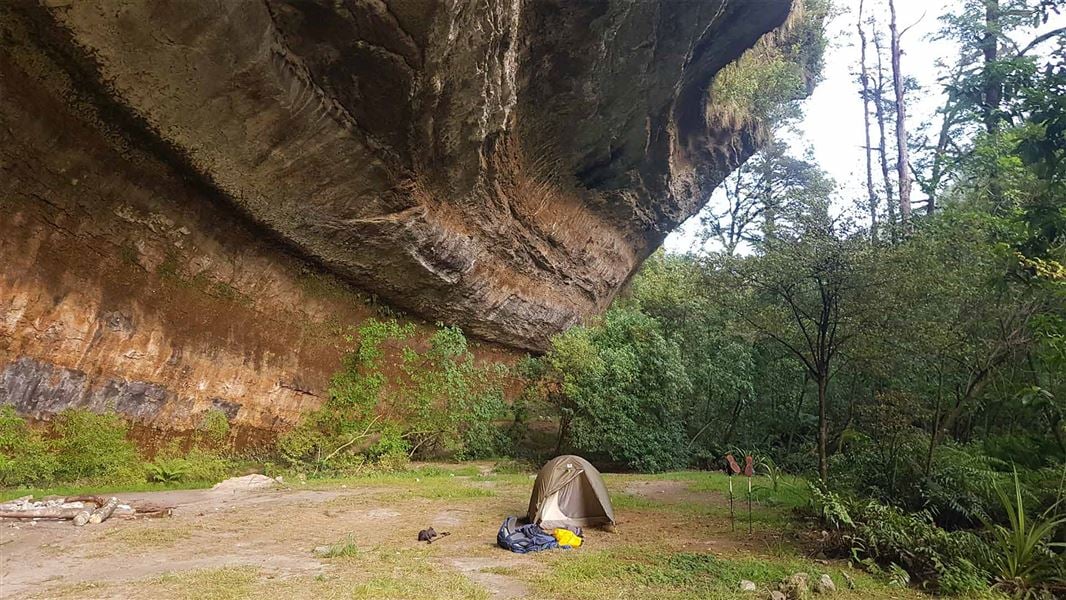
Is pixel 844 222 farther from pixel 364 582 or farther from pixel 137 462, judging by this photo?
pixel 137 462

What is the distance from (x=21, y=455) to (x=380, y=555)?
273 inches

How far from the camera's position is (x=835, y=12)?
2095 cm

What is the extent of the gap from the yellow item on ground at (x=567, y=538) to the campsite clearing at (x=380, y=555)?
0.20 meters

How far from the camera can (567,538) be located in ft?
22.0

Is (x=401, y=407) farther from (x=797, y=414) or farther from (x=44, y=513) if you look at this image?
Result: (x=797, y=414)

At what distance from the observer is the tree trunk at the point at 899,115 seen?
20.1 meters

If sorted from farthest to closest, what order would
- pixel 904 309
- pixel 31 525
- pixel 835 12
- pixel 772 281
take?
pixel 835 12
pixel 772 281
pixel 904 309
pixel 31 525

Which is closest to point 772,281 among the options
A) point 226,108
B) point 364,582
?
point 364,582

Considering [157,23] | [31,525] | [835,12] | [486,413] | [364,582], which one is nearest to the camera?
[364,582]

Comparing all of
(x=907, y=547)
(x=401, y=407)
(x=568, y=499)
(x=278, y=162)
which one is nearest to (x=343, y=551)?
(x=568, y=499)

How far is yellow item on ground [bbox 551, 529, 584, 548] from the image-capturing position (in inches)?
261

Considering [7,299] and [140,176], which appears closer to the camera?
[7,299]

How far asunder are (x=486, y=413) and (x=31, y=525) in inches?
360

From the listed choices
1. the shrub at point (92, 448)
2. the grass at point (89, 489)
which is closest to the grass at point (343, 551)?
the grass at point (89, 489)
